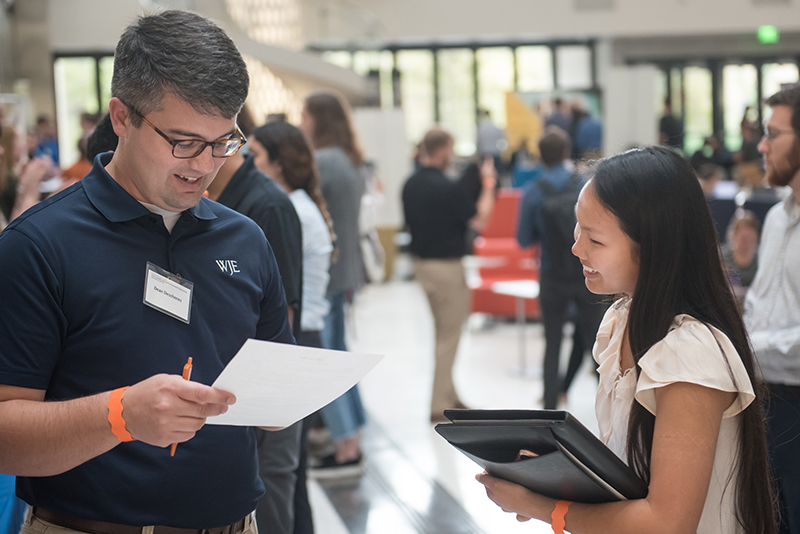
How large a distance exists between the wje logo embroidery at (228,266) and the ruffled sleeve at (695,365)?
729 mm

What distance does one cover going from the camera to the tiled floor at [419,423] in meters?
3.38

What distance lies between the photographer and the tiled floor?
3.38 m

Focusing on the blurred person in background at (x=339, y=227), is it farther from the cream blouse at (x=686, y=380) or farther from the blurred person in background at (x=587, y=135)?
the blurred person in background at (x=587, y=135)

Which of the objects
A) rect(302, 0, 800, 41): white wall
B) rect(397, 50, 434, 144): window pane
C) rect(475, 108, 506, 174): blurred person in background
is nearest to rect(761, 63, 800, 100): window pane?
rect(302, 0, 800, 41): white wall

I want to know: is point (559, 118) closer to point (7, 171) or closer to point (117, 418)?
point (7, 171)

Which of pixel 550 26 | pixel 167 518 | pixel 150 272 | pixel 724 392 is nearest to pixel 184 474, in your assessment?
pixel 167 518

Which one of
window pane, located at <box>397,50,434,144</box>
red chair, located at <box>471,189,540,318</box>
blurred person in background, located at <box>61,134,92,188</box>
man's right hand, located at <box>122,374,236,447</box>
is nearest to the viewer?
man's right hand, located at <box>122,374,236,447</box>

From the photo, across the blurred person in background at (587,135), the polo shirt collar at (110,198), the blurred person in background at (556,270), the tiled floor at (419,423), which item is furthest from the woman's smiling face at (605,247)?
the blurred person in background at (587,135)

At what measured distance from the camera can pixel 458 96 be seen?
18.1m

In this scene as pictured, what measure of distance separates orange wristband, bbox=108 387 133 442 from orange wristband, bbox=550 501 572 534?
0.71m

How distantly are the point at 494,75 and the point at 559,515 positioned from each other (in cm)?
1752

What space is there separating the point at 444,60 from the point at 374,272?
13.2m

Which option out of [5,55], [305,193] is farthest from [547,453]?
[5,55]

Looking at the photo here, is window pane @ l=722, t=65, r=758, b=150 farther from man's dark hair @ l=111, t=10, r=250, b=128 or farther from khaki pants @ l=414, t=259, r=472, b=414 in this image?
man's dark hair @ l=111, t=10, r=250, b=128
